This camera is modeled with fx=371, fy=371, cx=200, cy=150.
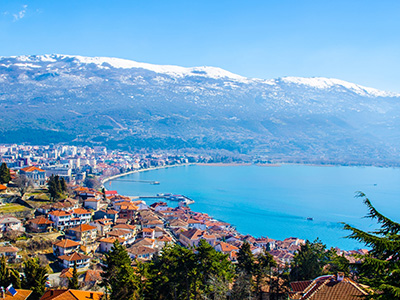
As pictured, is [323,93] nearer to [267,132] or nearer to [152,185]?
[267,132]

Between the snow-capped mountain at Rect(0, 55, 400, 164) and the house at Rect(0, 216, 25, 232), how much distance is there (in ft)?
273

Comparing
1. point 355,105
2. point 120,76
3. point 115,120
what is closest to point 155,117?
point 115,120

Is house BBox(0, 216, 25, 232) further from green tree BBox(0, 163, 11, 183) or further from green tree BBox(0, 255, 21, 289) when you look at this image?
green tree BBox(0, 255, 21, 289)

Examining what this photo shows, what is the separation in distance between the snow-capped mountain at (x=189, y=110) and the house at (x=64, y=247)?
84.6 m

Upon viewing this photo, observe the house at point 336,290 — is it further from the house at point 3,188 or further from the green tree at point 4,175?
the green tree at point 4,175

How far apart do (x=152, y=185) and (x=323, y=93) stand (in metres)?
147

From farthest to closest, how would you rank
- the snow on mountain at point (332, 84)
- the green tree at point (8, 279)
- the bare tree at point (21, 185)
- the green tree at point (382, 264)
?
the snow on mountain at point (332, 84), the bare tree at point (21, 185), the green tree at point (8, 279), the green tree at point (382, 264)

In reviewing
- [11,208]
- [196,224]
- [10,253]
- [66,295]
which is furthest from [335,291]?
[196,224]

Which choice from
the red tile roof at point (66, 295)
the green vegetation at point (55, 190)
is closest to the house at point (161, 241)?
the green vegetation at point (55, 190)

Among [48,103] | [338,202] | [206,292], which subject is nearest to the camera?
[206,292]

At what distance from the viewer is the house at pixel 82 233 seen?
14141 mm

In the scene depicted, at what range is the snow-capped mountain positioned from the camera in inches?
4154

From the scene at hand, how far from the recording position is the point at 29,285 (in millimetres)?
7395

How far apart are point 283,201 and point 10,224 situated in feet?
94.0
